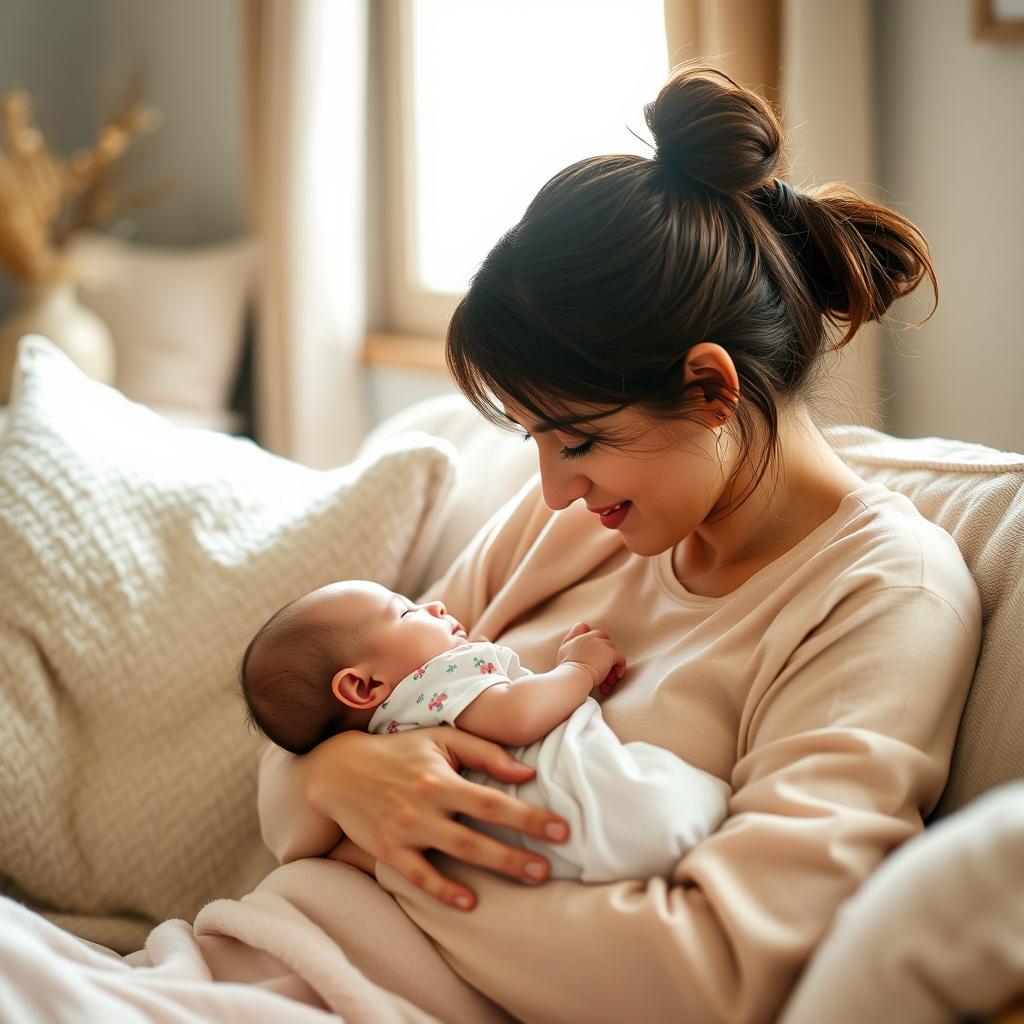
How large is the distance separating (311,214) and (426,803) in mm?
2314

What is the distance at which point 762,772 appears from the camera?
1.05 meters

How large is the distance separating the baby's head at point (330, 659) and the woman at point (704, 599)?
2.0 inches

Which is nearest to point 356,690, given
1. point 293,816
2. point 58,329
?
point 293,816

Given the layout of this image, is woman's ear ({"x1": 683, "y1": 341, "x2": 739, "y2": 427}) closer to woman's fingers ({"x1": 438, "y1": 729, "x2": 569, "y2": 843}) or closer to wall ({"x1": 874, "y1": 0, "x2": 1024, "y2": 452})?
woman's fingers ({"x1": 438, "y1": 729, "x2": 569, "y2": 843})

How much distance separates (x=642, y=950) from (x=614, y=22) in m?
2.39

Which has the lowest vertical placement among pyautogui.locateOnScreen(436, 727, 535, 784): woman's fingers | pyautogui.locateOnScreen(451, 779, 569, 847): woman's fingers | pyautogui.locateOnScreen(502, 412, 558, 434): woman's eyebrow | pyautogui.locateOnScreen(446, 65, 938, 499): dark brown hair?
pyautogui.locateOnScreen(451, 779, 569, 847): woman's fingers

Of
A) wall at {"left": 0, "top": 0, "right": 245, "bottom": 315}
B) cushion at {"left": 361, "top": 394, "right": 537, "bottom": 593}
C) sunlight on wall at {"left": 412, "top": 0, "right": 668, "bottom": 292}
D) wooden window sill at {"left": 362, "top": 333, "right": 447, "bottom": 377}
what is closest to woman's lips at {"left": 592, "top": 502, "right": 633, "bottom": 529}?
cushion at {"left": 361, "top": 394, "right": 537, "bottom": 593}

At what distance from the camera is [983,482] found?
1.30 meters

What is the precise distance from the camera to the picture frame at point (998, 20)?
1706mm

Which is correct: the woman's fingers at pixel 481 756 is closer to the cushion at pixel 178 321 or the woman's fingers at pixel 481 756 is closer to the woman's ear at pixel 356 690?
the woman's ear at pixel 356 690

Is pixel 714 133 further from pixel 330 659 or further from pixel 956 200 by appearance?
pixel 956 200

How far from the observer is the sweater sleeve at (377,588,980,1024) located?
0.93 metres

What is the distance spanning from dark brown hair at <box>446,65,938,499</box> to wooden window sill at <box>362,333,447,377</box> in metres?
1.84

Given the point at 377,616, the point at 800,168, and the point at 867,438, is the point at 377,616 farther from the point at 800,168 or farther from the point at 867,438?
the point at 800,168
